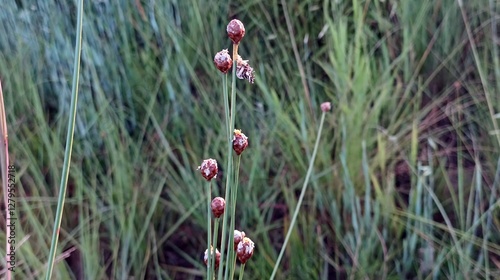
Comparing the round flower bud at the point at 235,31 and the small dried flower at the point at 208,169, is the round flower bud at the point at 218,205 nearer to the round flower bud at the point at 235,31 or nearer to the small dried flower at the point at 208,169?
the small dried flower at the point at 208,169

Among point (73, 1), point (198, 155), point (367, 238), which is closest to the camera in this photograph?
point (367, 238)

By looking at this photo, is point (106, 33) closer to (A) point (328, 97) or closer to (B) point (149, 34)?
(B) point (149, 34)

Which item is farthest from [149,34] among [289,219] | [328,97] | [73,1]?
[289,219]

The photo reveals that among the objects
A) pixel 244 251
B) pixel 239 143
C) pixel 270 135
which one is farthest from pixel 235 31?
pixel 270 135

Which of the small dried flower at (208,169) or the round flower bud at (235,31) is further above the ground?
the round flower bud at (235,31)

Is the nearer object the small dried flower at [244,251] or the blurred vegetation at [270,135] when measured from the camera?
the small dried flower at [244,251]

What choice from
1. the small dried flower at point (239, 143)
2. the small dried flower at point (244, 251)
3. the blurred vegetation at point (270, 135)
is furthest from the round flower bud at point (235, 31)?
the blurred vegetation at point (270, 135)

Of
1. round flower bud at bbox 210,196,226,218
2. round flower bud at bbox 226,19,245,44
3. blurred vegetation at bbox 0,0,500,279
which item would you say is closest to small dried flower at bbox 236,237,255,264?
round flower bud at bbox 210,196,226,218

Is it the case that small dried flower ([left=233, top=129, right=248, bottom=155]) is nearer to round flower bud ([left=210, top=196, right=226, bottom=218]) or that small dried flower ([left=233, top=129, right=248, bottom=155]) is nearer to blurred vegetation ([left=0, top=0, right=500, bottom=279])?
round flower bud ([left=210, top=196, right=226, bottom=218])
